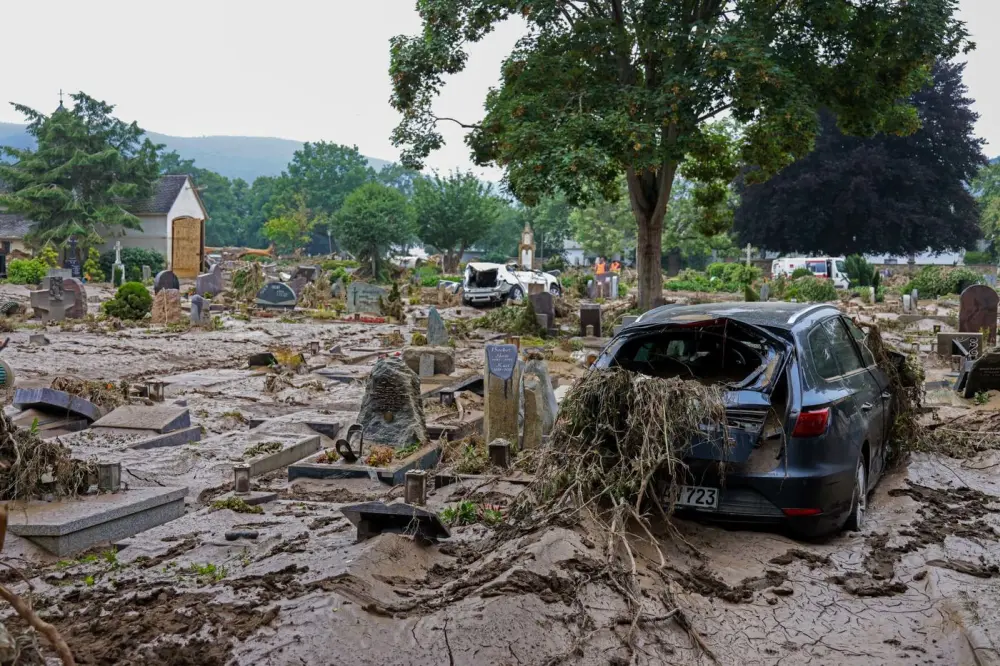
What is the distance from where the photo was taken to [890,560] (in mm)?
6105

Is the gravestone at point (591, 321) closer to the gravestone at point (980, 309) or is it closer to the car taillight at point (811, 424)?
the gravestone at point (980, 309)

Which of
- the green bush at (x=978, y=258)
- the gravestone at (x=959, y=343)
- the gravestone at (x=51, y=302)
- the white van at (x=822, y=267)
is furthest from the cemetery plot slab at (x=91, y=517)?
the green bush at (x=978, y=258)

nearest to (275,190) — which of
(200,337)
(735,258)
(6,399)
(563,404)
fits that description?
(735,258)

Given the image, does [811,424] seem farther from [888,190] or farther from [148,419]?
[888,190]

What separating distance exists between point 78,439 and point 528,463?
18.8 ft

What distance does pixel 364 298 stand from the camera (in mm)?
31703

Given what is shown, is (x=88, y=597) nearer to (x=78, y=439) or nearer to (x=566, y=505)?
(x=566, y=505)

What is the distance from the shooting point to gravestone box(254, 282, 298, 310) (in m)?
32.3

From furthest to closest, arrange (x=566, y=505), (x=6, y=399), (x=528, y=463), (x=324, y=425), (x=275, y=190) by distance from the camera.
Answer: (x=275, y=190) < (x=6, y=399) < (x=324, y=425) < (x=528, y=463) < (x=566, y=505)

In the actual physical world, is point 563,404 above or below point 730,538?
above

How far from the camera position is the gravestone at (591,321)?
24609mm

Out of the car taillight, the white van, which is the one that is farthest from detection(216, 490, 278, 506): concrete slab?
the white van

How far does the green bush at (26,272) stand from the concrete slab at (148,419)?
33491 mm

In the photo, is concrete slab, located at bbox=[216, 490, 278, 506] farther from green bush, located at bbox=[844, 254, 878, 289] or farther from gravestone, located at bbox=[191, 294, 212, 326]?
green bush, located at bbox=[844, 254, 878, 289]
